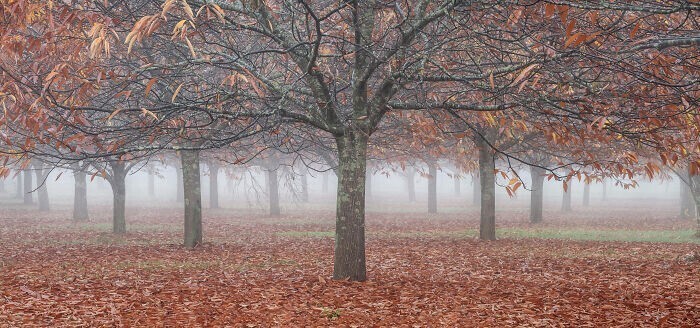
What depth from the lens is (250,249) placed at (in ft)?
52.6

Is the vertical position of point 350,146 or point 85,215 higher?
point 350,146

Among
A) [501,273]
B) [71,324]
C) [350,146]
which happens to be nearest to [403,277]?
[501,273]

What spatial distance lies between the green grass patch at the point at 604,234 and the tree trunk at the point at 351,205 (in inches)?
474

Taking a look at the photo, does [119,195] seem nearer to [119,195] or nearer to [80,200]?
[119,195]

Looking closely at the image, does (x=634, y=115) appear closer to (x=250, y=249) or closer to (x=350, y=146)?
(x=350, y=146)

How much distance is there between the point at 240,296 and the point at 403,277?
3.53m

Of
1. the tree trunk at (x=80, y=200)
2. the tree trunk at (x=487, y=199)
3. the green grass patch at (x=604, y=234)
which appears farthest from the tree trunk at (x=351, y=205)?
the tree trunk at (x=80, y=200)

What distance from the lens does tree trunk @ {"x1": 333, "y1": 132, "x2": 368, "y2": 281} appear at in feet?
32.0

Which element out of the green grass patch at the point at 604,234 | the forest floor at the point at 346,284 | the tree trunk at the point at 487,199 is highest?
the tree trunk at the point at 487,199

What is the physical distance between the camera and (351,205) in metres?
9.77

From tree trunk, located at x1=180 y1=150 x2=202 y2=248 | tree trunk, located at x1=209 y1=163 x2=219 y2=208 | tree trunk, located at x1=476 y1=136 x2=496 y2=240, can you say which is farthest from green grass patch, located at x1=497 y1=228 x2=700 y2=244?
tree trunk, located at x1=209 y1=163 x2=219 y2=208

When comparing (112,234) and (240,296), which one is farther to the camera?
(112,234)

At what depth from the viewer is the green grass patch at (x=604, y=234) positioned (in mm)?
20109

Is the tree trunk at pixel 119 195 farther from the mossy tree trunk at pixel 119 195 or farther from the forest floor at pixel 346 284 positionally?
the forest floor at pixel 346 284
